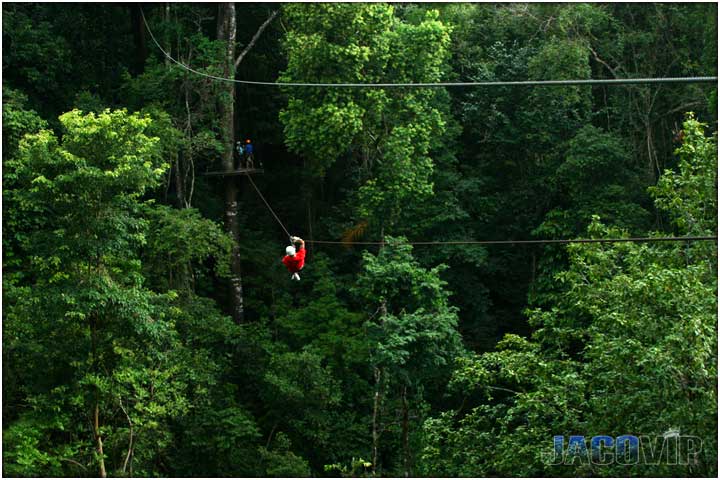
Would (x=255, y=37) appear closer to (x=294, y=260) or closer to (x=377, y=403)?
(x=377, y=403)

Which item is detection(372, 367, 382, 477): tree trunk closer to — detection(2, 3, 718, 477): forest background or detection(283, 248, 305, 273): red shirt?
detection(2, 3, 718, 477): forest background

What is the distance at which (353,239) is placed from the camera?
23.2 m

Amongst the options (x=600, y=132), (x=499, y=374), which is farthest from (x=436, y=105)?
(x=499, y=374)

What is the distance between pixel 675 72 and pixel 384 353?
10958mm

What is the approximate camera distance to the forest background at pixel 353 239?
1405cm

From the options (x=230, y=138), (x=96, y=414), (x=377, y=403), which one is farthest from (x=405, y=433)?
(x=230, y=138)

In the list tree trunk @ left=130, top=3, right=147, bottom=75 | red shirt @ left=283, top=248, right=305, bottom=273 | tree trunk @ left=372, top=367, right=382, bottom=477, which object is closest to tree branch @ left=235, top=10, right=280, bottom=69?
tree trunk @ left=130, top=3, right=147, bottom=75

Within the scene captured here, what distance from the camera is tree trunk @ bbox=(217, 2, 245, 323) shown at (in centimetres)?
2152

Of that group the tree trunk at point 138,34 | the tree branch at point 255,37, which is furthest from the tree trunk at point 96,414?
the tree trunk at point 138,34

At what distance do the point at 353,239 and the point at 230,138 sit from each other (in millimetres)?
3734

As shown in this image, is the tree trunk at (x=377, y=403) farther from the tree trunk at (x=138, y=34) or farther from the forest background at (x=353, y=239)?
the tree trunk at (x=138, y=34)

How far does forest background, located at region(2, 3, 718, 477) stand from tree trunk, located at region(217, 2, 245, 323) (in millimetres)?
72

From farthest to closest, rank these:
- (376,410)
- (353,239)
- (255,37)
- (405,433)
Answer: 1. (353,239)
2. (255,37)
3. (376,410)
4. (405,433)

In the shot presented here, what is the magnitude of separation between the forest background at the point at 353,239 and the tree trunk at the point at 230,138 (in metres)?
0.07
